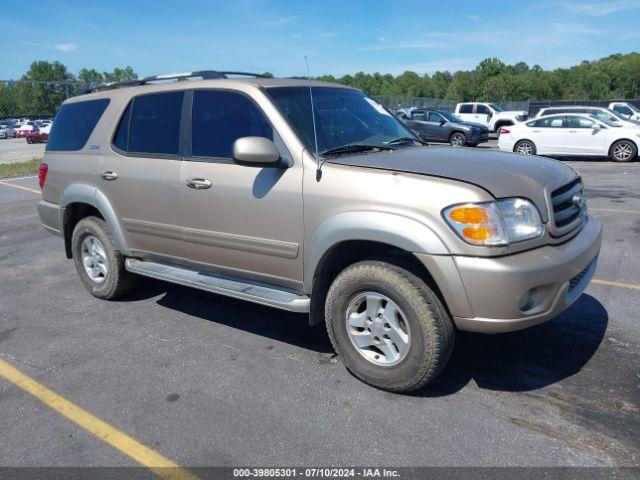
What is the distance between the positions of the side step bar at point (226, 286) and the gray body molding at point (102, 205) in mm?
187

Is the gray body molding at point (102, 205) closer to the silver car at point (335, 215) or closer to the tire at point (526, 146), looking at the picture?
the silver car at point (335, 215)

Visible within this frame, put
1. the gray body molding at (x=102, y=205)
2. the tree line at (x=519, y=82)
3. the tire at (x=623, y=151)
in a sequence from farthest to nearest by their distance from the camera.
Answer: the tree line at (x=519, y=82), the tire at (x=623, y=151), the gray body molding at (x=102, y=205)

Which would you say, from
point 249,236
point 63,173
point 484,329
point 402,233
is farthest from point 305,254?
point 63,173

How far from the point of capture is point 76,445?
298 centimetres

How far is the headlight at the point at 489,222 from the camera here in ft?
9.70

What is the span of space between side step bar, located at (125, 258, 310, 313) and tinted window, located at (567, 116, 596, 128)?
15216 millimetres

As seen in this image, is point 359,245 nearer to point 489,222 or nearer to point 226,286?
point 489,222

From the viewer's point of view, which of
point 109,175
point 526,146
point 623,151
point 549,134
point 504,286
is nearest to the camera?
point 504,286

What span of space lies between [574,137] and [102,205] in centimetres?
1516

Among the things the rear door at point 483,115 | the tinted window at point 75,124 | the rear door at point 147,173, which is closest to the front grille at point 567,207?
the rear door at point 147,173

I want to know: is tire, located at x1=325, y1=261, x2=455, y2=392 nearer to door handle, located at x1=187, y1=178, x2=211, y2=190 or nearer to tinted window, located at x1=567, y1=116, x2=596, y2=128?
door handle, located at x1=187, y1=178, x2=211, y2=190

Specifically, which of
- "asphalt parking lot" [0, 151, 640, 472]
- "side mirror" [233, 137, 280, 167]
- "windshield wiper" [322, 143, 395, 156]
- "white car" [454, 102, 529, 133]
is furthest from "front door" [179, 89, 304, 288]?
"white car" [454, 102, 529, 133]

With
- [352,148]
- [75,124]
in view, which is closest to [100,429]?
[352,148]

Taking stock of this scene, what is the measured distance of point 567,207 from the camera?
350 centimetres
